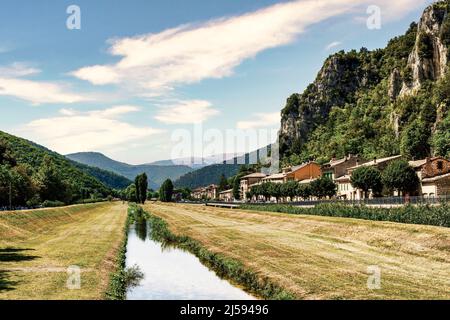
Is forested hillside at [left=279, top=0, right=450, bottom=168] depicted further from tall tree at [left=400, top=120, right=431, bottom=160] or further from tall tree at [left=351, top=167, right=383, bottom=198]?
tall tree at [left=351, top=167, right=383, bottom=198]

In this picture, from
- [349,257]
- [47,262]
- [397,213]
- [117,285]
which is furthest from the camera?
[397,213]

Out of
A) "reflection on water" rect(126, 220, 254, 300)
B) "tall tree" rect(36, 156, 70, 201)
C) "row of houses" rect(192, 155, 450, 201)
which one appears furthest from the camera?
"tall tree" rect(36, 156, 70, 201)

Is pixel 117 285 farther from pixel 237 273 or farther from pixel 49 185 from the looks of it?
pixel 49 185

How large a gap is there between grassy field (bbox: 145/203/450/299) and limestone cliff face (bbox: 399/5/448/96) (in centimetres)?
11703

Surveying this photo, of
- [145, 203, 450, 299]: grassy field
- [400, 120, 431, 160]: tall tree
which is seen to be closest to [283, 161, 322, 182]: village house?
[400, 120, 431, 160]: tall tree

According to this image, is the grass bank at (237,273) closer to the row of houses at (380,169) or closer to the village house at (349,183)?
the row of houses at (380,169)

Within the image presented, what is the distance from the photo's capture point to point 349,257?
3425cm

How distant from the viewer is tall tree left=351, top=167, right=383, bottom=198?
102m

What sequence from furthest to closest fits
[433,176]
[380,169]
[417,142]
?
[417,142] < [380,169] < [433,176]

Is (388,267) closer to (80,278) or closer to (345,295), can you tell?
(345,295)

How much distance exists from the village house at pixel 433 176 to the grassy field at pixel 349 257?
45.8 meters

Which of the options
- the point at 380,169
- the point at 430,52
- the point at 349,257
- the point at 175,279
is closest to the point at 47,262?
the point at 175,279

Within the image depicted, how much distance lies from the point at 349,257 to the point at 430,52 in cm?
14211
